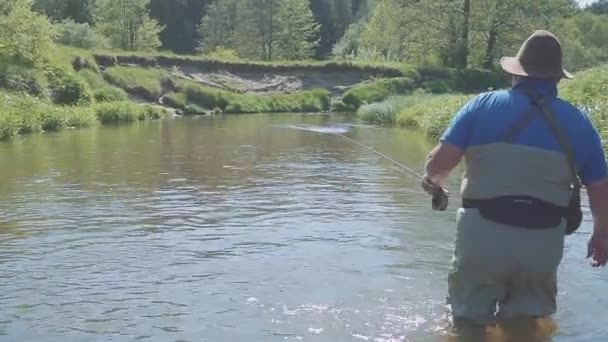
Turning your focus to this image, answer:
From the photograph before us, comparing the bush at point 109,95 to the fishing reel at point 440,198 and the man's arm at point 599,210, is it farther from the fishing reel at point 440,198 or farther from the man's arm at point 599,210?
the man's arm at point 599,210

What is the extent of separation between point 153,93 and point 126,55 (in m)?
5.71

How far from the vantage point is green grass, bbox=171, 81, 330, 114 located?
1994 inches

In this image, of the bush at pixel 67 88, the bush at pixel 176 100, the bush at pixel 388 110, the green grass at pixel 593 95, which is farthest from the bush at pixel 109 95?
the green grass at pixel 593 95

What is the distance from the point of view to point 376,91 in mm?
54438

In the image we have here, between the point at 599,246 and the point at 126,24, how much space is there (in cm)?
7182

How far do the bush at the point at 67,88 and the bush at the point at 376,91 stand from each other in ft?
62.6

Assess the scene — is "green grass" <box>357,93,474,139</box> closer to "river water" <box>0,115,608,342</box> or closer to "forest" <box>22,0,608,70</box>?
"river water" <box>0,115,608,342</box>

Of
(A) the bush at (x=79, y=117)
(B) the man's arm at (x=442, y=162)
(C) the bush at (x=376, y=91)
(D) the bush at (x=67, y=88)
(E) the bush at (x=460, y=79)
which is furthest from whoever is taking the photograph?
(E) the bush at (x=460, y=79)

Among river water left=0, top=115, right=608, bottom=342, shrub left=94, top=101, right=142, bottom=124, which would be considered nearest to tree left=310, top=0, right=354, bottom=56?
shrub left=94, top=101, right=142, bottom=124

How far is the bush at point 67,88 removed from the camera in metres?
38.5

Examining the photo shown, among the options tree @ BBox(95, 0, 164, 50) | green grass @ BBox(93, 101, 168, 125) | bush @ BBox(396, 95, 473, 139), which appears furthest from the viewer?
tree @ BBox(95, 0, 164, 50)

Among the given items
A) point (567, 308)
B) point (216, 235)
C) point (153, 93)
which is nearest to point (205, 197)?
point (216, 235)

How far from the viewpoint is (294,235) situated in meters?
9.91

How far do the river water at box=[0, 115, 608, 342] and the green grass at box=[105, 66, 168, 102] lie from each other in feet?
103
